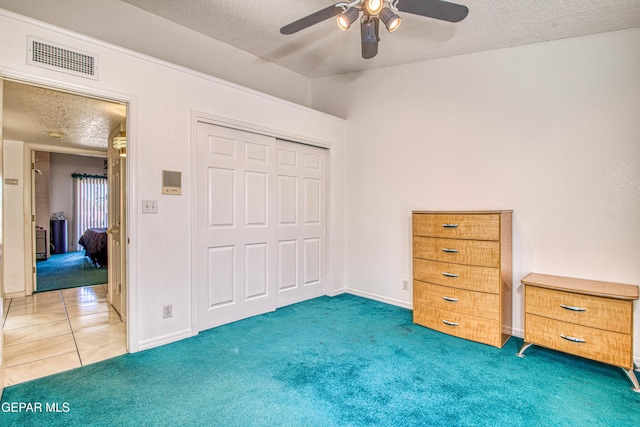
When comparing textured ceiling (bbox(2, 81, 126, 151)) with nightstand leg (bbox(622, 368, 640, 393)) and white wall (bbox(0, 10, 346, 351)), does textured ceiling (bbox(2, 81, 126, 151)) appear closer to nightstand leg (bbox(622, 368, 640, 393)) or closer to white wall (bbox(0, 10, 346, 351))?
white wall (bbox(0, 10, 346, 351))

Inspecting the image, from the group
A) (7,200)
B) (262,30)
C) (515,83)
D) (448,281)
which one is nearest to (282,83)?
(262,30)

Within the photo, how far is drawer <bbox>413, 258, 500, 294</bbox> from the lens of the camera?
267cm

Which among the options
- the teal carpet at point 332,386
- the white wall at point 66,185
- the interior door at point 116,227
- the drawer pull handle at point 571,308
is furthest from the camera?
the white wall at point 66,185

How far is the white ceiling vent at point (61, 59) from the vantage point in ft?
6.87

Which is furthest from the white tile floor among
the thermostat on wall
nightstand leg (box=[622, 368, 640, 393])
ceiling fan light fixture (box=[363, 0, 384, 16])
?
nightstand leg (box=[622, 368, 640, 393])

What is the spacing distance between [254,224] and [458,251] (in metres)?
2.06

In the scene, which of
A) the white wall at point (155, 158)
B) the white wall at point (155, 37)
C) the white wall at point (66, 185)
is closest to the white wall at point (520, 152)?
the white wall at point (155, 37)

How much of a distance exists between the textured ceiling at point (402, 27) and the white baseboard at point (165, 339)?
2934 mm

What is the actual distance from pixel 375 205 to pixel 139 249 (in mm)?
2626

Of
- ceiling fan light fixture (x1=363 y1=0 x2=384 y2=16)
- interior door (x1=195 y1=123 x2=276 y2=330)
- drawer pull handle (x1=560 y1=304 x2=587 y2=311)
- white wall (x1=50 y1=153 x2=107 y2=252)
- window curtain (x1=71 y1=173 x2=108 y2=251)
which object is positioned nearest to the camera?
ceiling fan light fixture (x1=363 y1=0 x2=384 y2=16)

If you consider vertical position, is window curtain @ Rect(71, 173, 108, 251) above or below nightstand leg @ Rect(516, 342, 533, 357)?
above

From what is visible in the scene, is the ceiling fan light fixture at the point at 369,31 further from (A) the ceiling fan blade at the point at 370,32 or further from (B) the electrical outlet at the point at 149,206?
(B) the electrical outlet at the point at 149,206

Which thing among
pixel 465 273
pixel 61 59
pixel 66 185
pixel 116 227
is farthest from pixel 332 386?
pixel 66 185

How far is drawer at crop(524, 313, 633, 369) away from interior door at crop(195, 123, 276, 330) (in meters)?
2.48
